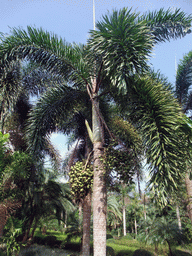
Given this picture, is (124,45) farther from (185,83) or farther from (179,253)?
(179,253)

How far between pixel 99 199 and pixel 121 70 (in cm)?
314

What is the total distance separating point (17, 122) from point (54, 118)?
3801mm

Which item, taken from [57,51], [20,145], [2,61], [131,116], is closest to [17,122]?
[20,145]

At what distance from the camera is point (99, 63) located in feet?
19.6

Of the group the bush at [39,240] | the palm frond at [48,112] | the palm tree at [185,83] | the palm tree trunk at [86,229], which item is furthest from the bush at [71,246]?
the palm frond at [48,112]

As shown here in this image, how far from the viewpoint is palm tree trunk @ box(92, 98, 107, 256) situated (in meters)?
4.88

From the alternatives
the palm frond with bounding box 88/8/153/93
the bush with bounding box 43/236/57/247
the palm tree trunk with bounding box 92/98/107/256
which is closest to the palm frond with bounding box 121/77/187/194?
the palm frond with bounding box 88/8/153/93

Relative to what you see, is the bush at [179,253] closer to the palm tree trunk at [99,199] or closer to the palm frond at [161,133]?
the palm tree trunk at [99,199]

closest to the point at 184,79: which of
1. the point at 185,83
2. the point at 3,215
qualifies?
the point at 185,83

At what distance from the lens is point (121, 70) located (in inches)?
201

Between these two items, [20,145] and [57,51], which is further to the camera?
[20,145]

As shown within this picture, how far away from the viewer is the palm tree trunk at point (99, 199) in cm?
488

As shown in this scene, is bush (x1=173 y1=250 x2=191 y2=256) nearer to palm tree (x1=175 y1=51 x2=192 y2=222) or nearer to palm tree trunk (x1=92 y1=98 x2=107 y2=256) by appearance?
palm tree (x1=175 y1=51 x2=192 y2=222)

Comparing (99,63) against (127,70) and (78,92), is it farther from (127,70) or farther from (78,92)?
(78,92)
